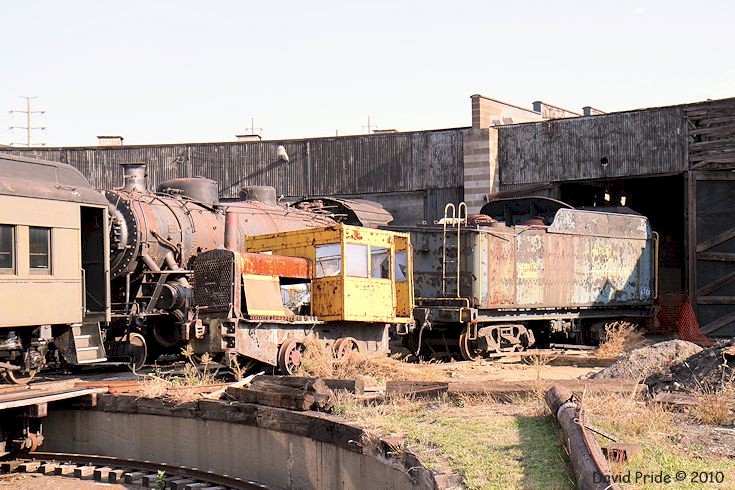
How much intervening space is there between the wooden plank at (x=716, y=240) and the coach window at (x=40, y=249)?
706 inches

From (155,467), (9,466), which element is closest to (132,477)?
(155,467)

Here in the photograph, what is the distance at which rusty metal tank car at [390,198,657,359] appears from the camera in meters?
18.5

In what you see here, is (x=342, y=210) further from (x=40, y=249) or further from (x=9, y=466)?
(x=9, y=466)

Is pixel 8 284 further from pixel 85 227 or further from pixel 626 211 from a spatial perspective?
pixel 626 211

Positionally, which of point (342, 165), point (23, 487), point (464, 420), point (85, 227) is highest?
point (342, 165)

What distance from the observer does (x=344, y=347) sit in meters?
14.9

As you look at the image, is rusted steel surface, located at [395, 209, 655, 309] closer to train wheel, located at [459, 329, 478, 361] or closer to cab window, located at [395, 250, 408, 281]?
train wheel, located at [459, 329, 478, 361]

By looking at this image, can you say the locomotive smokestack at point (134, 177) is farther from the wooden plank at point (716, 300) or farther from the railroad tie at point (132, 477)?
the wooden plank at point (716, 300)

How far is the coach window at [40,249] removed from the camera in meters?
12.9

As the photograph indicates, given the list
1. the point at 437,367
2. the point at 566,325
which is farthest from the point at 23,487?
the point at 566,325

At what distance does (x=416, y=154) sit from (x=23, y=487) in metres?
20.6

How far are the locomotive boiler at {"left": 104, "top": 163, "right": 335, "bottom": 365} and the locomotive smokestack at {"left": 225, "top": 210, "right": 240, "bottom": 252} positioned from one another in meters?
0.61

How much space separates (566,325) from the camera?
828 inches

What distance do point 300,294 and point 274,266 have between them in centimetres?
92
